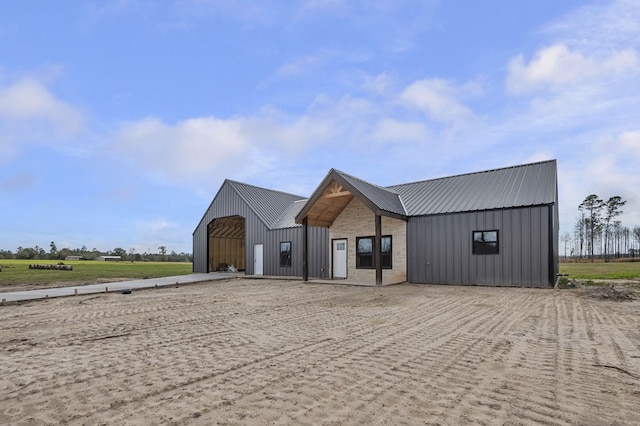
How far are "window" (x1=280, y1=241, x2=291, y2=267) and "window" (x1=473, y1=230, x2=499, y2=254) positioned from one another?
10.6 metres

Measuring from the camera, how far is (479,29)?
37.9ft

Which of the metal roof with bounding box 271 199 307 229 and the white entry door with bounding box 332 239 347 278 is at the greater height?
the metal roof with bounding box 271 199 307 229

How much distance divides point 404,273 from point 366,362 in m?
13.1

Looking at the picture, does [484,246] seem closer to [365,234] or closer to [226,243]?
[365,234]

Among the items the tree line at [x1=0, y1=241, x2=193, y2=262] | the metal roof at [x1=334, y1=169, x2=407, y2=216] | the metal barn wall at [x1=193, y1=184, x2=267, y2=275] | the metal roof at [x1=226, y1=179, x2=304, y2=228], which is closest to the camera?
the metal roof at [x1=334, y1=169, x2=407, y2=216]

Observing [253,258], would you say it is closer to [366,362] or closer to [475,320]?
[475,320]

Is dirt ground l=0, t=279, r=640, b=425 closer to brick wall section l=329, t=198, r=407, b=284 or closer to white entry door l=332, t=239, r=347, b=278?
brick wall section l=329, t=198, r=407, b=284

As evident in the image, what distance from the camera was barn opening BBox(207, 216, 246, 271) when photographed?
90.2ft

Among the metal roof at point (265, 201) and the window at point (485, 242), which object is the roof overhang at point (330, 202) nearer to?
the window at point (485, 242)

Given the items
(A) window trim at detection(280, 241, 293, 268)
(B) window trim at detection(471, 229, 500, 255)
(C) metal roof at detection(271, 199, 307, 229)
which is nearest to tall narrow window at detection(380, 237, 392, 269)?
(B) window trim at detection(471, 229, 500, 255)

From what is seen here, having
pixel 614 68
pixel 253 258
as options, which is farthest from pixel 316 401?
pixel 253 258

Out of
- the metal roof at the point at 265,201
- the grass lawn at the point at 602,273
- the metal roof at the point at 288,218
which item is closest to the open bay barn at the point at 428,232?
the metal roof at the point at 288,218

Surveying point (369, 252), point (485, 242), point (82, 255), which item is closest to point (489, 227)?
point (485, 242)

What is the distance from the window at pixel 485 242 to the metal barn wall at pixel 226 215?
42.1ft
